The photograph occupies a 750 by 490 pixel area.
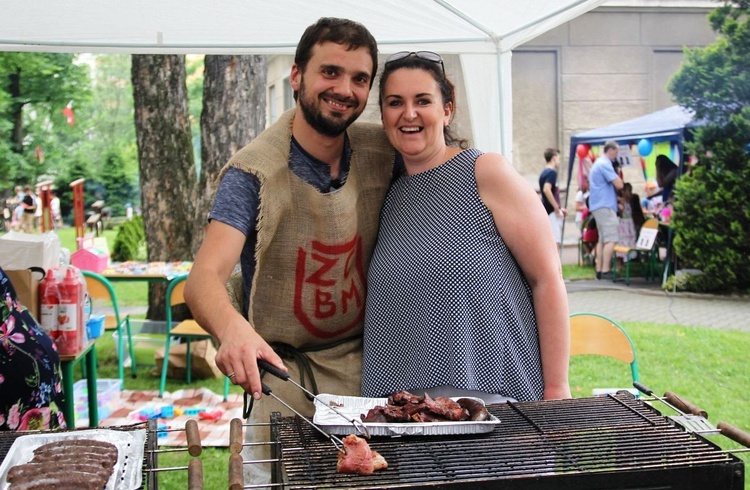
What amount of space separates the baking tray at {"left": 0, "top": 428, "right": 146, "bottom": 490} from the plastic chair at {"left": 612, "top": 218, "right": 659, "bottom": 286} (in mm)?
10943

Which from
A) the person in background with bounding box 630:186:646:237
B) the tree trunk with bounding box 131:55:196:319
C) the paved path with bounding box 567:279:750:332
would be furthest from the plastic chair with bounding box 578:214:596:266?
the tree trunk with bounding box 131:55:196:319

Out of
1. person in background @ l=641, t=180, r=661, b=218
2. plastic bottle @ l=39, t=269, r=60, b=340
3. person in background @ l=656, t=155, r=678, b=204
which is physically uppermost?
person in background @ l=656, t=155, r=678, b=204

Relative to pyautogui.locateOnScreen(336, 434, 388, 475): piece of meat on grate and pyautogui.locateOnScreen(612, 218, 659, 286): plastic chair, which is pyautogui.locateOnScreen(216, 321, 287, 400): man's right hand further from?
pyautogui.locateOnScreen(612, 218, 659, 286): plastic chair

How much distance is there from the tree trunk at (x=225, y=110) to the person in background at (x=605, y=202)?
21.1 ft

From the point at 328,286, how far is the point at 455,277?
0.52m

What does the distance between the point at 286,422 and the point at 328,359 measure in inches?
25.5

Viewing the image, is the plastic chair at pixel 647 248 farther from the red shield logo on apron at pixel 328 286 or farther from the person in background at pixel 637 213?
the red shield logo on apron at pixel 328 286

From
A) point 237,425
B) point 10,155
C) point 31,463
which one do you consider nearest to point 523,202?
point 237,425

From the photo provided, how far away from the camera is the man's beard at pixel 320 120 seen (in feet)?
8.79

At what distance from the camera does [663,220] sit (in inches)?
490

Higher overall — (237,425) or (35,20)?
(35,20)

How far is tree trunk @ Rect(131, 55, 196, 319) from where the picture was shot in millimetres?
8375

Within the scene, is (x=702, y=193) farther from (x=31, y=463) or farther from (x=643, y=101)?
(x=31, y=463)

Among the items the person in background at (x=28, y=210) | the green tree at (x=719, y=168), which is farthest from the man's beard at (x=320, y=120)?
the person in background at (x=28, y=210)
